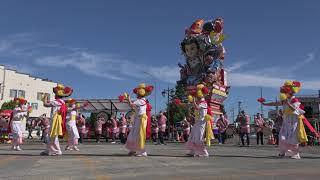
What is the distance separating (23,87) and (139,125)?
227 feet

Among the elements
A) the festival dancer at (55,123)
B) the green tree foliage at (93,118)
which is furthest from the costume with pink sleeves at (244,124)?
the green tree foliage at (93,118)

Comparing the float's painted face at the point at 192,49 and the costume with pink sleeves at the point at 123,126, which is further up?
the float's painted face at the point at 192,49

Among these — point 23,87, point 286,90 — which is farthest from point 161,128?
point 23,87

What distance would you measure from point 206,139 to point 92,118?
23231mm

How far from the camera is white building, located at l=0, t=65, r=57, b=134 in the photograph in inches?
3007

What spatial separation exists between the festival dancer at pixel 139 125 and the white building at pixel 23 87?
64780 millimetres

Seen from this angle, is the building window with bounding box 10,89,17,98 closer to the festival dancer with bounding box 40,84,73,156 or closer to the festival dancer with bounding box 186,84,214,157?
the festival dancer with bounding box 40,84,73,156

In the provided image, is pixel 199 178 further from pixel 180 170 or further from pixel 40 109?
pixel 40 109

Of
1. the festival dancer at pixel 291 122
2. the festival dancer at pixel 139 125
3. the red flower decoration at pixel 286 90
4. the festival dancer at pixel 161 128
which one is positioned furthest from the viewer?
the festival dancer at pixel 161 128

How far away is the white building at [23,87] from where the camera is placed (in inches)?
3007

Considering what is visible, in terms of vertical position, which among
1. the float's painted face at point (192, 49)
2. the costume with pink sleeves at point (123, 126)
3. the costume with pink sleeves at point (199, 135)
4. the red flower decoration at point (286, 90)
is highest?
the float's painted face at point (192, 49)

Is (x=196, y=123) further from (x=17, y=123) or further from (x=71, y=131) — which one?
(x=17, y=123)

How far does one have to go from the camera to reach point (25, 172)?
9.08 metres

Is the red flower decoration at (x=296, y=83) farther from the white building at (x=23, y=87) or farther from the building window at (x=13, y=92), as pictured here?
the building window at (x=13, y=92)
